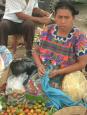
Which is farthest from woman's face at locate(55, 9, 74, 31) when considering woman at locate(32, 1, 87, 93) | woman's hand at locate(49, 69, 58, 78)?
woman's hand at locate(49, 69, 58, 78)

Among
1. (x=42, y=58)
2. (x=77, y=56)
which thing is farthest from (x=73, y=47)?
(x=42, y=58)

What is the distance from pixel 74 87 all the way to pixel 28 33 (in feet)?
5.14

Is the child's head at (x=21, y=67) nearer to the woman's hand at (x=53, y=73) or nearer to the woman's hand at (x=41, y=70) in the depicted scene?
the woman's hand at (x=41, y=70)

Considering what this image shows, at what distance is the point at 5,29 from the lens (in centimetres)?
456

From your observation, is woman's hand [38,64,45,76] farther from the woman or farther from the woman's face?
the woman's face

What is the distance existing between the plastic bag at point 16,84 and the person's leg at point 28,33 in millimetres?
1038

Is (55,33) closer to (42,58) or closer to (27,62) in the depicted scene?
(42,58)

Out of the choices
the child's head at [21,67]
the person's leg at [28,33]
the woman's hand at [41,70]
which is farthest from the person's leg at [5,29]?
the woman's hand at [41,70]

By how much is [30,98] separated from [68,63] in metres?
0.57

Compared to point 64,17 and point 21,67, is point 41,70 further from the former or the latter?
point 64,17

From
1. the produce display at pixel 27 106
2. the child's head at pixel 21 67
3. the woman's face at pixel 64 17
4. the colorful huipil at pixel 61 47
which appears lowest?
the produce display at pixel 27 106

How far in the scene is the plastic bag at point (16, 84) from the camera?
11.6 feet

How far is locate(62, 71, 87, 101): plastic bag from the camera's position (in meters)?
3.35

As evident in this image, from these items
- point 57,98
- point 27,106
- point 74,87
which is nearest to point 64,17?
point 74,87
